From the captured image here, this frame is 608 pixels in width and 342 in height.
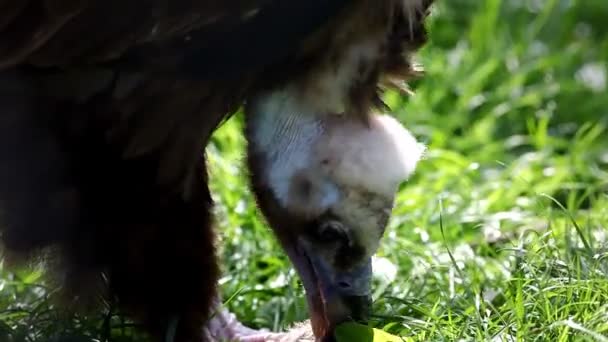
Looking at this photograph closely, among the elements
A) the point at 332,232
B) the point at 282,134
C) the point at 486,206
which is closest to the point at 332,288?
the point at 332,232

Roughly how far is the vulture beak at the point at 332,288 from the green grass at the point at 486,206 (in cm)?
8

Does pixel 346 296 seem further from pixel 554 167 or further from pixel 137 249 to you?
pixel 554 167

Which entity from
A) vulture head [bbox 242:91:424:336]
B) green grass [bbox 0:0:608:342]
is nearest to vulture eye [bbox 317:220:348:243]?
vulture head [bbox 242:91:424:336]

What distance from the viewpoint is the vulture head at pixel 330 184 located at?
98.9 inches

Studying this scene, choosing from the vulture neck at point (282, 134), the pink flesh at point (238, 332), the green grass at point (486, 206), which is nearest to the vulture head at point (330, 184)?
the vulture neck at point (282, 134)

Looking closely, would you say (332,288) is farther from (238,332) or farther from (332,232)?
(238,332)

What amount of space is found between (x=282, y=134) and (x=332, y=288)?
27 cm

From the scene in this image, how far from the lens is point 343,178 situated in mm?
2506

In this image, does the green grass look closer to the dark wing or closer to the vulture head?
the vulture head

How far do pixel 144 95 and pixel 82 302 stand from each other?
1.45 ft

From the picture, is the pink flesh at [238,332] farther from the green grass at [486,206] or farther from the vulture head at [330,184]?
the vulture head at [330,184]

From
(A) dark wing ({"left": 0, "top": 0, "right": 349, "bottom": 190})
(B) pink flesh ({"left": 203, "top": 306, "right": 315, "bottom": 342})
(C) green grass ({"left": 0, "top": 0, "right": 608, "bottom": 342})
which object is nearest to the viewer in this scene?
(A) dark wing ({"left": 0, "top": 0, "right": 349, "bottom": 190})

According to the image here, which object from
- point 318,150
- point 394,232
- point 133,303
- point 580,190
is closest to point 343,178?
point 318,150

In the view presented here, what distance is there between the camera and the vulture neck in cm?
249
